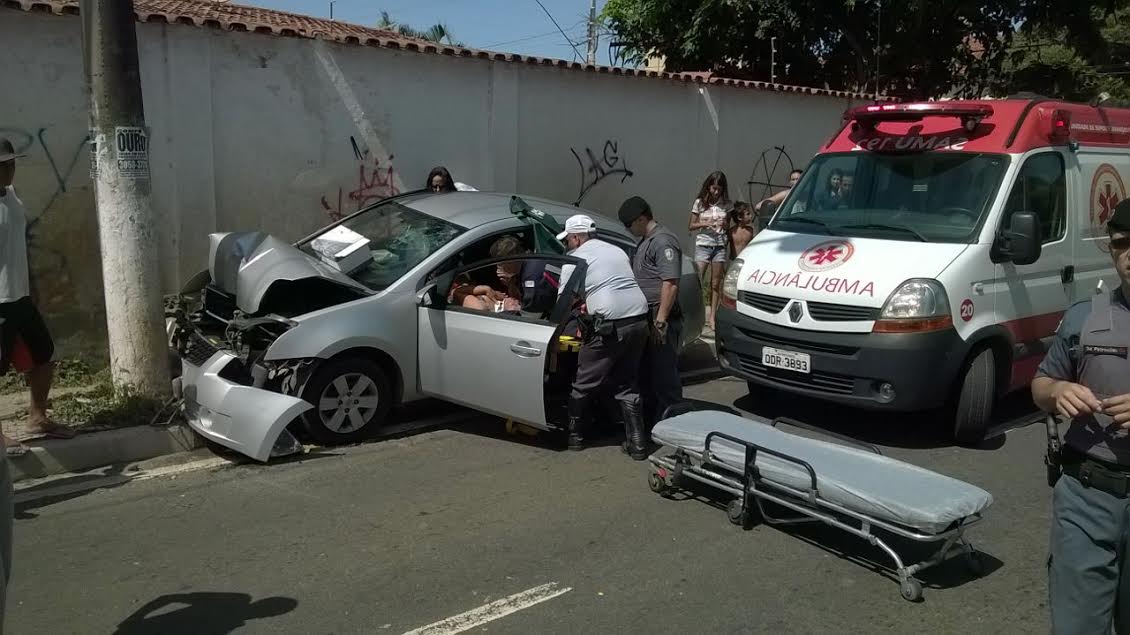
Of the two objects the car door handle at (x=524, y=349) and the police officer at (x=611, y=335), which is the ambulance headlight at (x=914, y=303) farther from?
the car door handle at (x=524, y=349)

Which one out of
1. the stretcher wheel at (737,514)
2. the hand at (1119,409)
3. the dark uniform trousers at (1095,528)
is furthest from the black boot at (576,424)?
the hand at (1119,409)

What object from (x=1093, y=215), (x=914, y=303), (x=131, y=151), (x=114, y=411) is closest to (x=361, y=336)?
(x=114, y=411)

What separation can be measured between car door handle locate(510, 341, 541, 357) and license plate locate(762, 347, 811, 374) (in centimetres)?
163

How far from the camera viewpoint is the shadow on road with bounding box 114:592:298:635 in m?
3.91

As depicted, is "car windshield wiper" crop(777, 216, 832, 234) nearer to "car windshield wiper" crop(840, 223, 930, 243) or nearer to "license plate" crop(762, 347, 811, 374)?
"car windshield wiper" crop(840, 223, 930, 243)

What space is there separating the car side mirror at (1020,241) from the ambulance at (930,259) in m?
0.01

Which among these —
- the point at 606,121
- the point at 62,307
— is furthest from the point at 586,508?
the point at 606,121

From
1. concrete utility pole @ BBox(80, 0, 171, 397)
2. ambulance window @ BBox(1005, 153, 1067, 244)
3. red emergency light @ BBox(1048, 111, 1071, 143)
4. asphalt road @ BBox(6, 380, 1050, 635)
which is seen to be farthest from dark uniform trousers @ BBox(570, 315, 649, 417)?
red emergency light @ BBox(1048, 111, 1071, 143)

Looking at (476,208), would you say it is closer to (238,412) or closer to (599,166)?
(238,412)

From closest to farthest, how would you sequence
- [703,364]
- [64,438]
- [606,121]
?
[64,438] < [703,364] < [606,121]

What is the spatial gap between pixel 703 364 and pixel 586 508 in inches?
159

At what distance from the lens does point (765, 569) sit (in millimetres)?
4574

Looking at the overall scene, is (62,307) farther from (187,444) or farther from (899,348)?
(899,348)

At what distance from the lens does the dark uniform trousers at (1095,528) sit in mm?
2975
